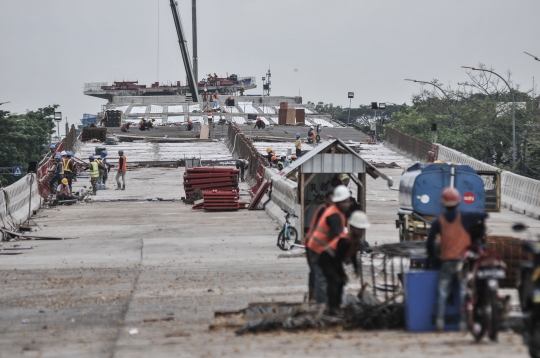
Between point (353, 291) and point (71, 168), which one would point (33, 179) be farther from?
point (353, 291)

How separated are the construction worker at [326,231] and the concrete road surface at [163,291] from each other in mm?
974

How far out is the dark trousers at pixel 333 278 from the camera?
13.7 m

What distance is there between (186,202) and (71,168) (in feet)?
18.2

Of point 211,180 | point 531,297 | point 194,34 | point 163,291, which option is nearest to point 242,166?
point 211,180

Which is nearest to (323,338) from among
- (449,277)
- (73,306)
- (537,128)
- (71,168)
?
(449,277)

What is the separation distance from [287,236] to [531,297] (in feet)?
45.3

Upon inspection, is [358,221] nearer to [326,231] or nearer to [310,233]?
[326,231]

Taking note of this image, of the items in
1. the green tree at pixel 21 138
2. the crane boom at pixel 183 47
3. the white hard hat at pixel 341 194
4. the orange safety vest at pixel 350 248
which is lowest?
the green tree at pixel 21 138

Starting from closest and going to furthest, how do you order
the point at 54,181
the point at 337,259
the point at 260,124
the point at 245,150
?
1. the point at 337,259
2. the point at 54,181
3. the point at 245,150
4. the point at 260,124

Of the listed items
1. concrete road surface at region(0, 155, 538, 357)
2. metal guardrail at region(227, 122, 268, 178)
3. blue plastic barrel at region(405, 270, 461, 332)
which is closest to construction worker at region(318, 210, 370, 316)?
concrete road surface at region(0, 155, 538, 357)

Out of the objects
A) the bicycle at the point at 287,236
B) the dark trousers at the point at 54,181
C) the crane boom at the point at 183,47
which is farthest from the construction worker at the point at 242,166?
the crane boom at the point at 183,47

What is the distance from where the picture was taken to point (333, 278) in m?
13.7

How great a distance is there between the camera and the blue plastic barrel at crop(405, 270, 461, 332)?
12.8 meters

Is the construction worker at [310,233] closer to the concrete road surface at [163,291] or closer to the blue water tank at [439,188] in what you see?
the concrete road surface at [163,291]
